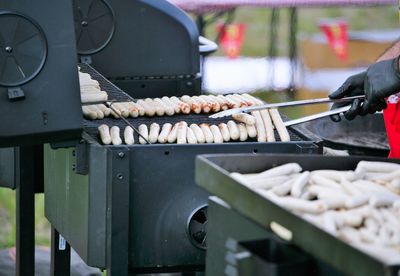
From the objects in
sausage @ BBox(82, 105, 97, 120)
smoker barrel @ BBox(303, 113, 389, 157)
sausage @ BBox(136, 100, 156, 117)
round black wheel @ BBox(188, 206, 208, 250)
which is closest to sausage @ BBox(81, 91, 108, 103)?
sausage @ BBox(82, 105, 97, 120)

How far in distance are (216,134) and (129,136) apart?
333 mm

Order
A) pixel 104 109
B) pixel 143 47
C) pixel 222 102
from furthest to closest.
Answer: pixel 143 47
pixel 222 102
pixel 104 109

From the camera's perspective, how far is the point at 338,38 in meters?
9.84

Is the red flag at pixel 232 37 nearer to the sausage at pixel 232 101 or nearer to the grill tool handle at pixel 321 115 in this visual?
the sausage at pixel 232 101

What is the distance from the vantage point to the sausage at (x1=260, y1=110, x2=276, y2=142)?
3.73 m

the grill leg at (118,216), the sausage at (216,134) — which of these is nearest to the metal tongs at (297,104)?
the sausage at (216,134)

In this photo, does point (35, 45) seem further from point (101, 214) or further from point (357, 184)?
point (357, 184)

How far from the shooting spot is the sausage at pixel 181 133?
366 centimetres

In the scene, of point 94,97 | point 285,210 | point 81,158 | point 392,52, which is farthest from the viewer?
point 392,52

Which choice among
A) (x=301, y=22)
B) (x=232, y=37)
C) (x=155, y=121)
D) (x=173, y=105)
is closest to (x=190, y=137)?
(x=155, y=121)

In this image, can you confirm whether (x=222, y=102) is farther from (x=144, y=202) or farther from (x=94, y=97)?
(x=144, y=202)

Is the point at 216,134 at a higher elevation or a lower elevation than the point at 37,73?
lower

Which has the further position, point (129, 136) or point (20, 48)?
point (129, 136)

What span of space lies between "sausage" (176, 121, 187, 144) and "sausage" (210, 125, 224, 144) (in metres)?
0.11
